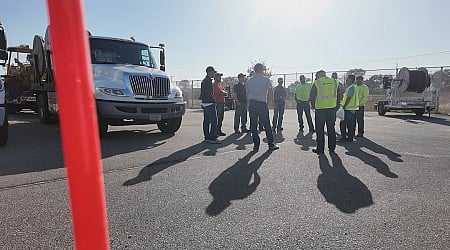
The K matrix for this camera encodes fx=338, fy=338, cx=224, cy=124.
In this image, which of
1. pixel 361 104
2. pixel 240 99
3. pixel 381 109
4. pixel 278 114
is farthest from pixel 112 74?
pixel 381 109

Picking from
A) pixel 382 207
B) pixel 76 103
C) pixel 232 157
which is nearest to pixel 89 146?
pixel 76 103

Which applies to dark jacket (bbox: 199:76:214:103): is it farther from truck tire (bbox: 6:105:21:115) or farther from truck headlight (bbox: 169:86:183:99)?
truck tire (bbox: 6:105:21:115)

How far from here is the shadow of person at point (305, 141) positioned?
26.8 feet

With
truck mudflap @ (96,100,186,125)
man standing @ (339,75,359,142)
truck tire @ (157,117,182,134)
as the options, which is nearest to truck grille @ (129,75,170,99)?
truck mudflap @ (96,100,186,125)

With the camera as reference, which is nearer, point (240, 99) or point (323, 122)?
point (323, 122)

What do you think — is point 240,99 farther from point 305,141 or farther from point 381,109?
point 381,109

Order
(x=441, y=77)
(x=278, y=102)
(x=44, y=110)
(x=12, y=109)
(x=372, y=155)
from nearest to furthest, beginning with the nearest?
1. (x=372, y=155)
2. (x=278, y=102)
3. (x=44, y=110)
4. (x=12, y=109)
5. (x=441, y=77)

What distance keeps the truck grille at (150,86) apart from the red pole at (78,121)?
308 inches

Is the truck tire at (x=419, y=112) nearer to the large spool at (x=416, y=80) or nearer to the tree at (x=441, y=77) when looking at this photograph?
the large spool at (x=416, y=80)

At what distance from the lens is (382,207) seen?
3770mm

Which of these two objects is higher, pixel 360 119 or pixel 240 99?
pixel 240 99

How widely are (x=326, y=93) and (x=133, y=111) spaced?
453cm

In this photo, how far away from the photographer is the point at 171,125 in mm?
10281

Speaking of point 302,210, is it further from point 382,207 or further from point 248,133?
point 248,133
